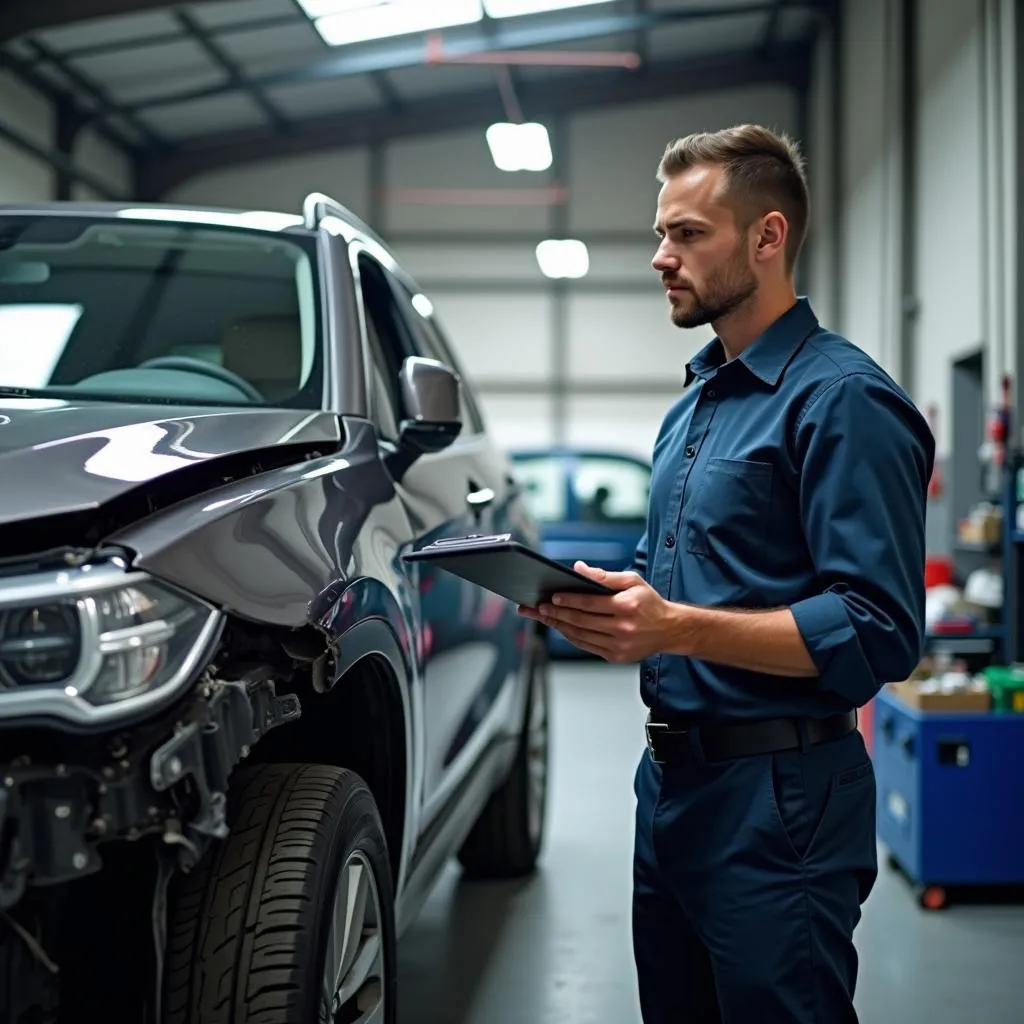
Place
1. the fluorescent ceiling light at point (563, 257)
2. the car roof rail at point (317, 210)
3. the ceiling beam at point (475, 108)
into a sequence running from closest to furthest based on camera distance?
the car roof rail at point (317, 210), the fluorescent ceiling light at point (563, 257), the ceiling beam at point (475, 108)

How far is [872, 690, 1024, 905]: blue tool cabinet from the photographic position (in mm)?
3961

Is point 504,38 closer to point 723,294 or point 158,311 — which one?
point 158,311

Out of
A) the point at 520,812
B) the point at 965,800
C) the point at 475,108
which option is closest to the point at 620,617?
the point at 520,812

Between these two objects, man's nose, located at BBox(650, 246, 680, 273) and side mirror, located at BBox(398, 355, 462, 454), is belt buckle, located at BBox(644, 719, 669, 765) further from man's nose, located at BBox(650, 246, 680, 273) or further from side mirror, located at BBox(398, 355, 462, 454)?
side mirror, located at BBox(398, 355, 462, 454)

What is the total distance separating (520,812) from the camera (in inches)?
155

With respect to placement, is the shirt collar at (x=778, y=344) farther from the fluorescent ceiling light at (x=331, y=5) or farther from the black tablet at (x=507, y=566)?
the fluorescent ceiling light at (x=331, y=5)

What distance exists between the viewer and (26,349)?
230 cm

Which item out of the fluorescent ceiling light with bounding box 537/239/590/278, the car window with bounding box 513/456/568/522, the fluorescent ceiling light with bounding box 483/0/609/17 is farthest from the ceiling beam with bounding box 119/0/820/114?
the car window with bounding box 513/456/568/522

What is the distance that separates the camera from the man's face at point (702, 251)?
5.54ft

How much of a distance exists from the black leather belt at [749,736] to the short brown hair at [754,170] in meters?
0.59

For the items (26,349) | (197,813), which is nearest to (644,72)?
(26,349)

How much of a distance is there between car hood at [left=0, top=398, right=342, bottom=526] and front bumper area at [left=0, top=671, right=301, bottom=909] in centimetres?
24

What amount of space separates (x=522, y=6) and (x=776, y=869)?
12093 mm

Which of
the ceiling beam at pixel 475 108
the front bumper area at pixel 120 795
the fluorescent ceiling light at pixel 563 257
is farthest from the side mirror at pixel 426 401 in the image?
the ceiling beam at pixel 475 108
